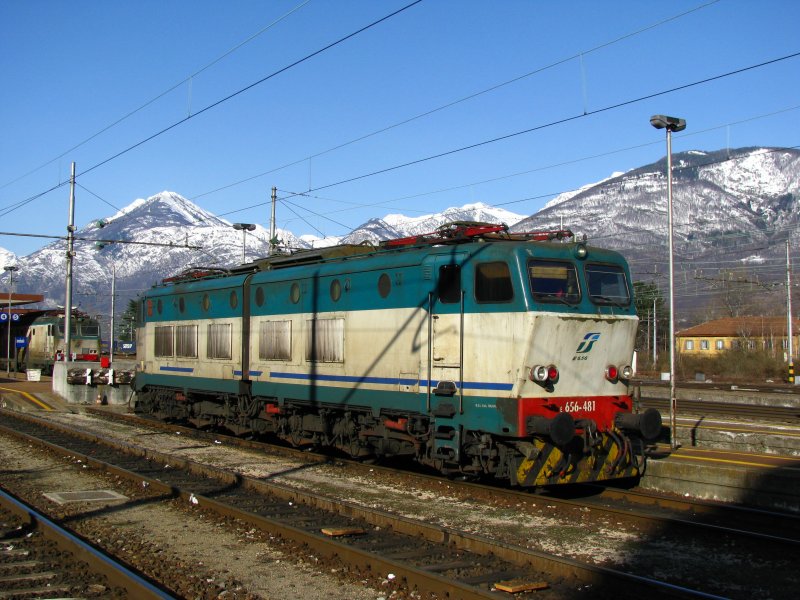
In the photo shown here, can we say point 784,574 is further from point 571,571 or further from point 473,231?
point 473,231

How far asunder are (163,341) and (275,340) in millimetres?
6965

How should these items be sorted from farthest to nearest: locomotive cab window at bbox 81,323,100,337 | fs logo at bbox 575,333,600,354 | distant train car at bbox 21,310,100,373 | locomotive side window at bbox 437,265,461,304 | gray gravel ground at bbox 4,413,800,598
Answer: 1. locomotive cab window at bbox 81,323,100,337
2. distant train car at bbox 21,310,100,373
3. locomotive side window at bbox 437,265,461,304
4. fs logo at bbox 575,333,600,354
5. gray gravel ground at bbox 4,413,800,598

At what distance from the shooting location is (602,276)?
1306 centimetres

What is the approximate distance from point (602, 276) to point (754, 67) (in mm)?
4734

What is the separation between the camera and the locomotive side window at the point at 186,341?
839 inches

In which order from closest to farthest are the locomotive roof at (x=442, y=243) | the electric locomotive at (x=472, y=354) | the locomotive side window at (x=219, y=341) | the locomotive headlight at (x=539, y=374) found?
the locomotive headlight at (x=539, y=374), the electric locomotive at (x=472, y=354), the locomotive roof at (x=442, y=243), the locomotive side window at (x=219, y=341)

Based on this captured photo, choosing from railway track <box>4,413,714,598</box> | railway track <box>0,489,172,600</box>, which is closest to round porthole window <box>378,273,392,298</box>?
railway track <box>4,413,714,598</box>

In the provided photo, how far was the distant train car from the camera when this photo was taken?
5230cm

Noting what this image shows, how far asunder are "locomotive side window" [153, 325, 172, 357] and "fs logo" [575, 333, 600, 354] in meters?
13.8

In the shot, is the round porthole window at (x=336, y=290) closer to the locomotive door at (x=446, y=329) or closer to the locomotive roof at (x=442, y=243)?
the locomotive roof at (x=442, y=243)

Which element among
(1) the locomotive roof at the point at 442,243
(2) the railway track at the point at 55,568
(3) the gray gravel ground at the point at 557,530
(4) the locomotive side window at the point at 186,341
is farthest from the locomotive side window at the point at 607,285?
(4) the locomotive side window at the point at 186,341

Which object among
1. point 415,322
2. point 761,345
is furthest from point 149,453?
point 761,345

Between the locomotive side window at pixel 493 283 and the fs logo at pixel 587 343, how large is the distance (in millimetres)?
1413

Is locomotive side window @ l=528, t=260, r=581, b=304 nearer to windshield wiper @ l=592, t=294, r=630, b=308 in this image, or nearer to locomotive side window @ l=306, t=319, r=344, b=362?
windshield wiper @ l=592, t=294, r=630, b=308
